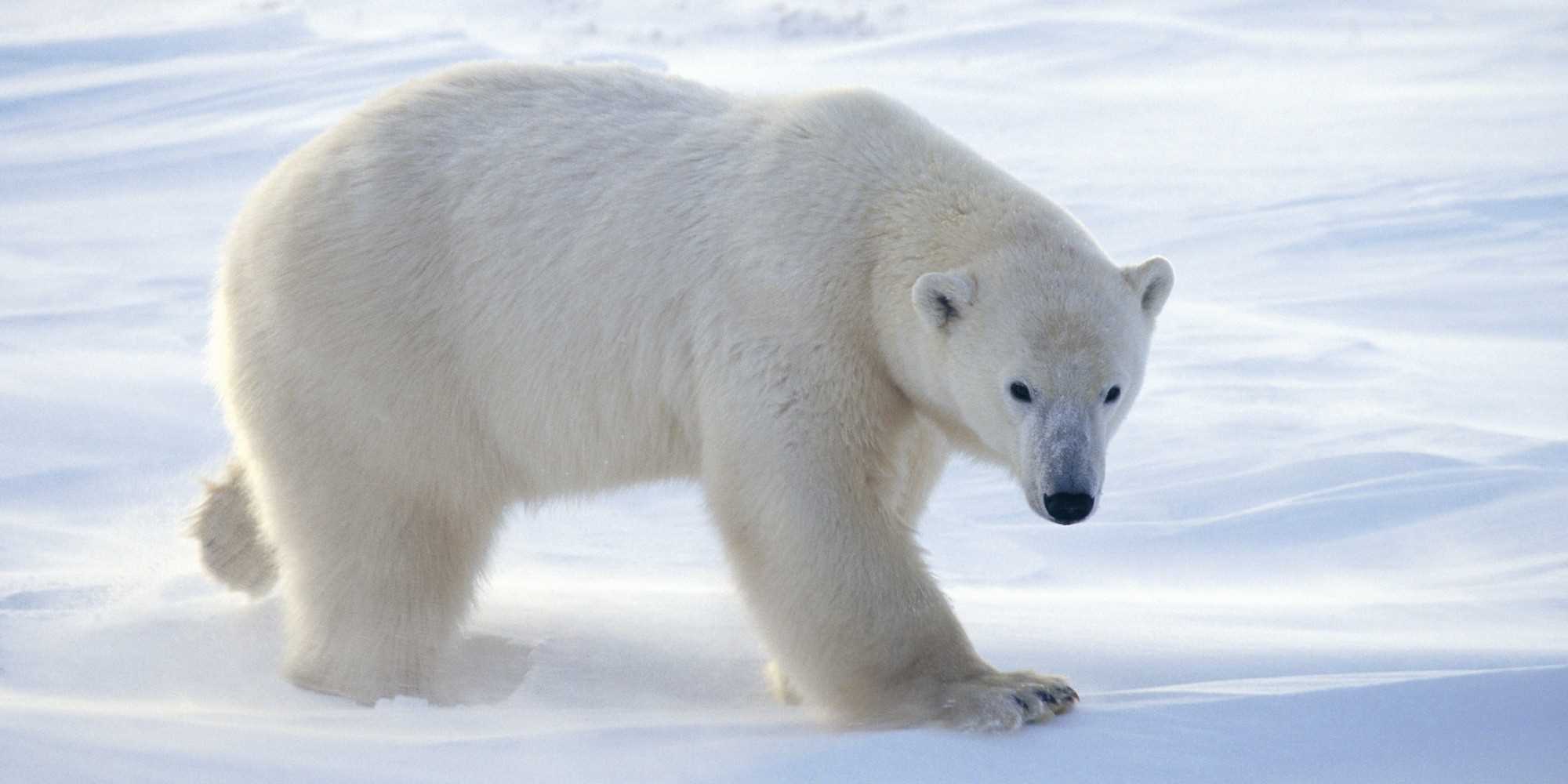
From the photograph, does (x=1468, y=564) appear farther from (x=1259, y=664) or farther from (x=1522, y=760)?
(x=1522, y=760)

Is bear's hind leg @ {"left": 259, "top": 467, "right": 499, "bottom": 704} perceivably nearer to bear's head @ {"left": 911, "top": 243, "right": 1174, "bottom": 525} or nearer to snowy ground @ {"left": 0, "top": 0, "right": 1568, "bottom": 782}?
snowy ground @ {"left": 0, "top": 0, "right": 1568, "bottom": 782}

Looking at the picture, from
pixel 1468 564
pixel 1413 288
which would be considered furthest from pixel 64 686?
pixel 1413 288

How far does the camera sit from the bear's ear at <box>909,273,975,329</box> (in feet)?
12.5

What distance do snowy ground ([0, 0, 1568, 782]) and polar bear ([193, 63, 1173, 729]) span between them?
0.32 metres

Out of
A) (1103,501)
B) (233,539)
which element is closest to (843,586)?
(233,539)

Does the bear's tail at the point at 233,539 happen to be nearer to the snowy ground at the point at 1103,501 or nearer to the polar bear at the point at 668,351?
the snowy ground at the point at 1103,501

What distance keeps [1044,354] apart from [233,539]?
2.58m

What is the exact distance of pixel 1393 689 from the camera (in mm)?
3553

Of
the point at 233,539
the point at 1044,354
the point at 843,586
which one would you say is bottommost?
the point at 233,539

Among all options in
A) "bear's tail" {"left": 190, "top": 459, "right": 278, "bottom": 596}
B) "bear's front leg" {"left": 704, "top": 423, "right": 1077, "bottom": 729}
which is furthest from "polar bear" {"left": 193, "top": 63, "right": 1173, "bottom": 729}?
"bear's tail" {"left": 190, "top": 459, "right": 278, "bottom": 596}

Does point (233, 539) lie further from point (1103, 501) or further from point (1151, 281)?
point (1103, 501)

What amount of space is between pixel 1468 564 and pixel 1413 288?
144 inches

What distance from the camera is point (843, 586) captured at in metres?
3.89

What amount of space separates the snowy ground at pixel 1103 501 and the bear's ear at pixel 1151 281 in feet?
2.90
